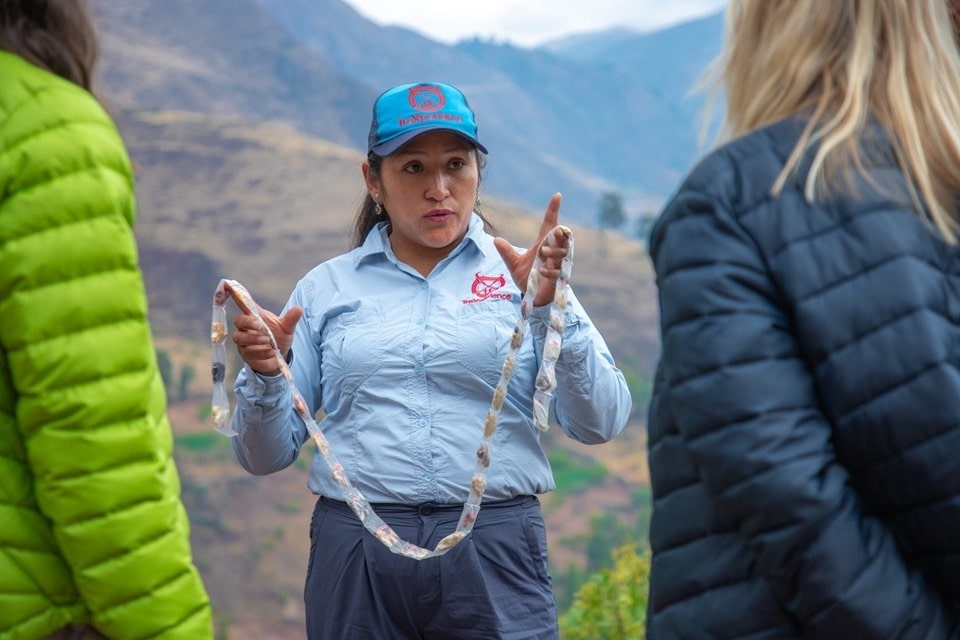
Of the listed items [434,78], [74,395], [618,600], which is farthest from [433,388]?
[434,78]

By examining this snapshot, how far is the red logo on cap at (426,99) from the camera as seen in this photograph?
2.80 m

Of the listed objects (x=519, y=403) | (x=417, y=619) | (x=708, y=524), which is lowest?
(x=417, y=619)

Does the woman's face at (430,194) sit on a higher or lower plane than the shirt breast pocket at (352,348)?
higher

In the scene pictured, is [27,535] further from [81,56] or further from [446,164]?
[446,164]

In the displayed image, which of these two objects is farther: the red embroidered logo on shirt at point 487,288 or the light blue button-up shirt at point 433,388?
the red embroidered logo on shirt at point 487,288

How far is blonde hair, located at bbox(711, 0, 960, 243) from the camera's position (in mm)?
1487

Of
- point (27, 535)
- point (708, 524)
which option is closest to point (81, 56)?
point (27, 535)

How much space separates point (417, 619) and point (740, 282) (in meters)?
1.37

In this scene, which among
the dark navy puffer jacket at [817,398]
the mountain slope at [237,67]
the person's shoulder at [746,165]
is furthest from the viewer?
the mountain slope at [237,67]

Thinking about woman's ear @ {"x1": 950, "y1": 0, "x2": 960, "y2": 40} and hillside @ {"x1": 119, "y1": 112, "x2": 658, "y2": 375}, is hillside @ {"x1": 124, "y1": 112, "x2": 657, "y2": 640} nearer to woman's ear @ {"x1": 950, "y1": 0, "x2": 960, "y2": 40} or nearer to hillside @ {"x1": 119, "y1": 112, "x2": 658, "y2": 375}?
hillside @ {"x1": 119, "y1": 112, "x2": 658, "y2": 375}

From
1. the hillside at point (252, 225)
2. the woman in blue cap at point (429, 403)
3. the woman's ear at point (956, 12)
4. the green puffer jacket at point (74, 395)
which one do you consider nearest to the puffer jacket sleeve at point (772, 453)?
the woman's ear at point (956, 12)

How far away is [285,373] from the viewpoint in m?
2.65

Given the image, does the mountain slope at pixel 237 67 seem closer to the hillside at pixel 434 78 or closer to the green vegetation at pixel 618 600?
the hillside at pixel 434 78

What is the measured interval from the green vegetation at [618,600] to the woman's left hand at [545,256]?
8.67 ft
